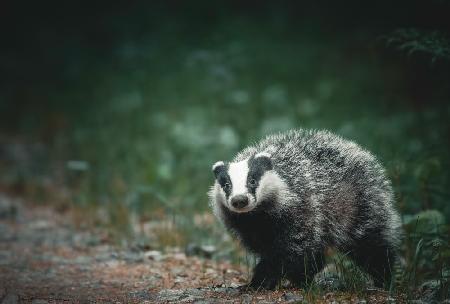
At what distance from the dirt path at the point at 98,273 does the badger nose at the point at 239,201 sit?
676 mm

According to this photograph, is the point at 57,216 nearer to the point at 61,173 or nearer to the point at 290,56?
the point at 61,173

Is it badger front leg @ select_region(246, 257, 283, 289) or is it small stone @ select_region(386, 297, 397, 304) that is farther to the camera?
badger front leg @ select_region(246, 257, 283, 289)

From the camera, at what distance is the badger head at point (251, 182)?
4.45 metres

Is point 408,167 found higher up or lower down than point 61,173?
lower down

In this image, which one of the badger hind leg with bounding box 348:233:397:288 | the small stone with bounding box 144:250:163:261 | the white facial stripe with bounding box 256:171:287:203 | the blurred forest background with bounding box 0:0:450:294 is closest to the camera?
the white facial stripe with bounding box 256:171:287:203

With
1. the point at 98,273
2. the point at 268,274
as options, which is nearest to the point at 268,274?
the point at 268,274

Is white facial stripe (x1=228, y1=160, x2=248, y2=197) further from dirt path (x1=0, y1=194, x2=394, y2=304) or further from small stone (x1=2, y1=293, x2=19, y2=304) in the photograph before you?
small stone (x1=2, y1=293, x2=19, y2=304)

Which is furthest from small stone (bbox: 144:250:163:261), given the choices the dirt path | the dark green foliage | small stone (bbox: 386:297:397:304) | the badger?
the dark green foliage

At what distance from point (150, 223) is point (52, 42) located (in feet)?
29.4

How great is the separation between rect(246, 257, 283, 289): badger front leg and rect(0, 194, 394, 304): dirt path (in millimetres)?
103

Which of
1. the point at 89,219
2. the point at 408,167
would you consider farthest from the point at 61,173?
the point at 408,167

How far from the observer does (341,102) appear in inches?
418

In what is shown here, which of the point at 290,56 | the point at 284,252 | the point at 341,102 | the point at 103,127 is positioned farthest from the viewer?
the point at 290,56

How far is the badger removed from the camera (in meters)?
4.59
